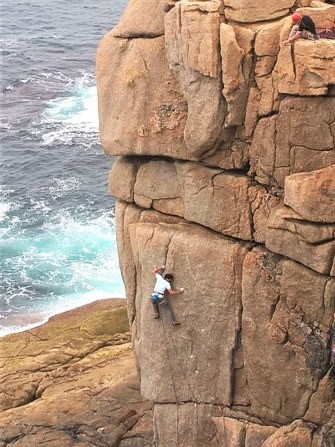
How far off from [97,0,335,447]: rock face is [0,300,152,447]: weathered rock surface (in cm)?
327

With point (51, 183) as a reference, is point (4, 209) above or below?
below

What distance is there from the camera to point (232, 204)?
84.7 feet

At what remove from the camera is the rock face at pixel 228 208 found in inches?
931

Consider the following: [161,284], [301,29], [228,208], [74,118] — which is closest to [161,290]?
[161,284]

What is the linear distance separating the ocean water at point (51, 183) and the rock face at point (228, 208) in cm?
2447

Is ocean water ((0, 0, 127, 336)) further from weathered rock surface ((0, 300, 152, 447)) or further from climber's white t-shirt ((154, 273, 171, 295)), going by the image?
climber's white t-shirt ((154, 273, 171, 295))

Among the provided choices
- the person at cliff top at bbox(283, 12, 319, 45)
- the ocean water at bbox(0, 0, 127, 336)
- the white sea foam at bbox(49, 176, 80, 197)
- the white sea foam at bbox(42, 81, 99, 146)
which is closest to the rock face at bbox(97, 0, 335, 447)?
the person at cliff top at bbox(283, 12, 319, 45)

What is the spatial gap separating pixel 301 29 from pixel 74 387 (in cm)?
2047

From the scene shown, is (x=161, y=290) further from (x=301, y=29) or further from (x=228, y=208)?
(x=301, y=29)

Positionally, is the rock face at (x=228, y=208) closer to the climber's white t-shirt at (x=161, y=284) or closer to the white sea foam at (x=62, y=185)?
the climber's white t-shirt at (x=161, y=284)


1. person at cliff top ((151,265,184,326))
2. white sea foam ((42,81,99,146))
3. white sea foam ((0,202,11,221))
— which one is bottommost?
white sea foam ((0,202,11,221))

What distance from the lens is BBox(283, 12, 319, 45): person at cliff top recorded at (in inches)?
889

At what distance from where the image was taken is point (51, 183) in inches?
2689

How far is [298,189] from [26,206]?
44217 millimetres
